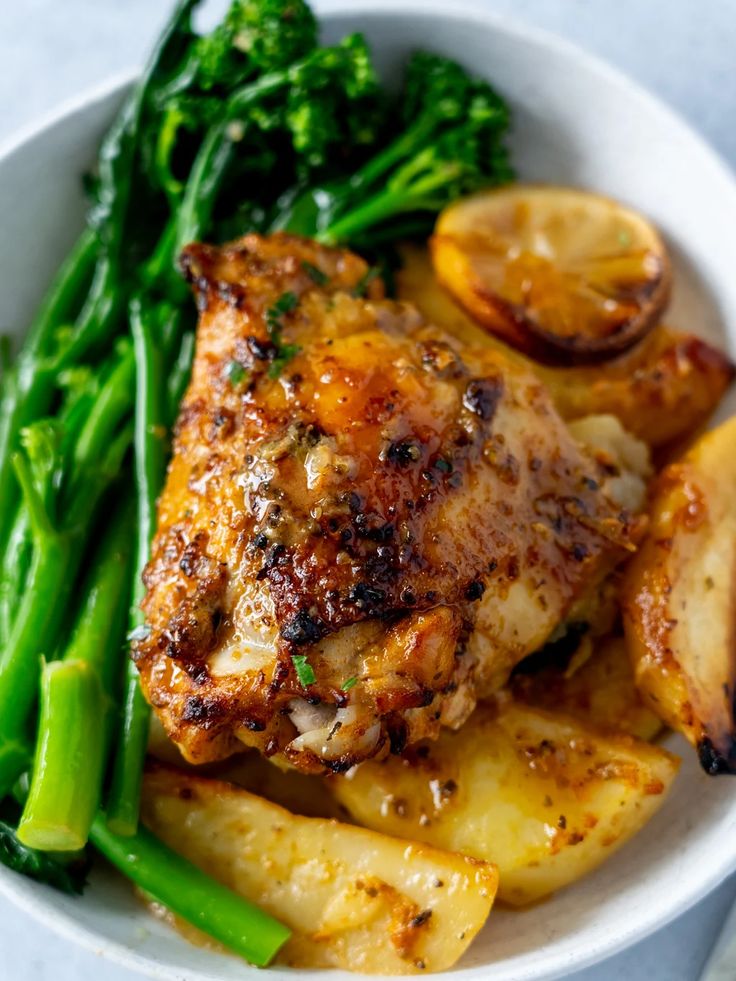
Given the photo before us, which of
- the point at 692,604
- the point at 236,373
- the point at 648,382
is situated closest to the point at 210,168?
the point at 236,373

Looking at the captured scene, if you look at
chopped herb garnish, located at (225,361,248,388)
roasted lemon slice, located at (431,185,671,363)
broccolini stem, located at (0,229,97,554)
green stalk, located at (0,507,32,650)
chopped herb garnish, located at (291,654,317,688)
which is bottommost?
green stalk, located at (0,507,32,650)

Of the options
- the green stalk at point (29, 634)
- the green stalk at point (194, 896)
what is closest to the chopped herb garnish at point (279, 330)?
the green stalk at point (29, 634)

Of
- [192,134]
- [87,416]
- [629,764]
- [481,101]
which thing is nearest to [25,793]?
[87,416]

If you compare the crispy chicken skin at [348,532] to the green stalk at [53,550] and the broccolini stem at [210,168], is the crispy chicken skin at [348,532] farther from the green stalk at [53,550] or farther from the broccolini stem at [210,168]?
the broccolini stem at [210,168]

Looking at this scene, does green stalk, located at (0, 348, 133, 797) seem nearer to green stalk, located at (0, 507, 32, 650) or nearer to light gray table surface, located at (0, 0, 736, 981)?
green stalk, located at (0, 507, 32, 650)

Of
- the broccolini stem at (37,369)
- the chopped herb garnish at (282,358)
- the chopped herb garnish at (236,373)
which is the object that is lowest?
the broccolini stem at (37,369)

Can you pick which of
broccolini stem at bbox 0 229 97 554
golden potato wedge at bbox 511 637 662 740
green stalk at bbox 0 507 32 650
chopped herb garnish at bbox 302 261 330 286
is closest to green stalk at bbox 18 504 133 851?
green stalk at bbox 0 507 32 650
